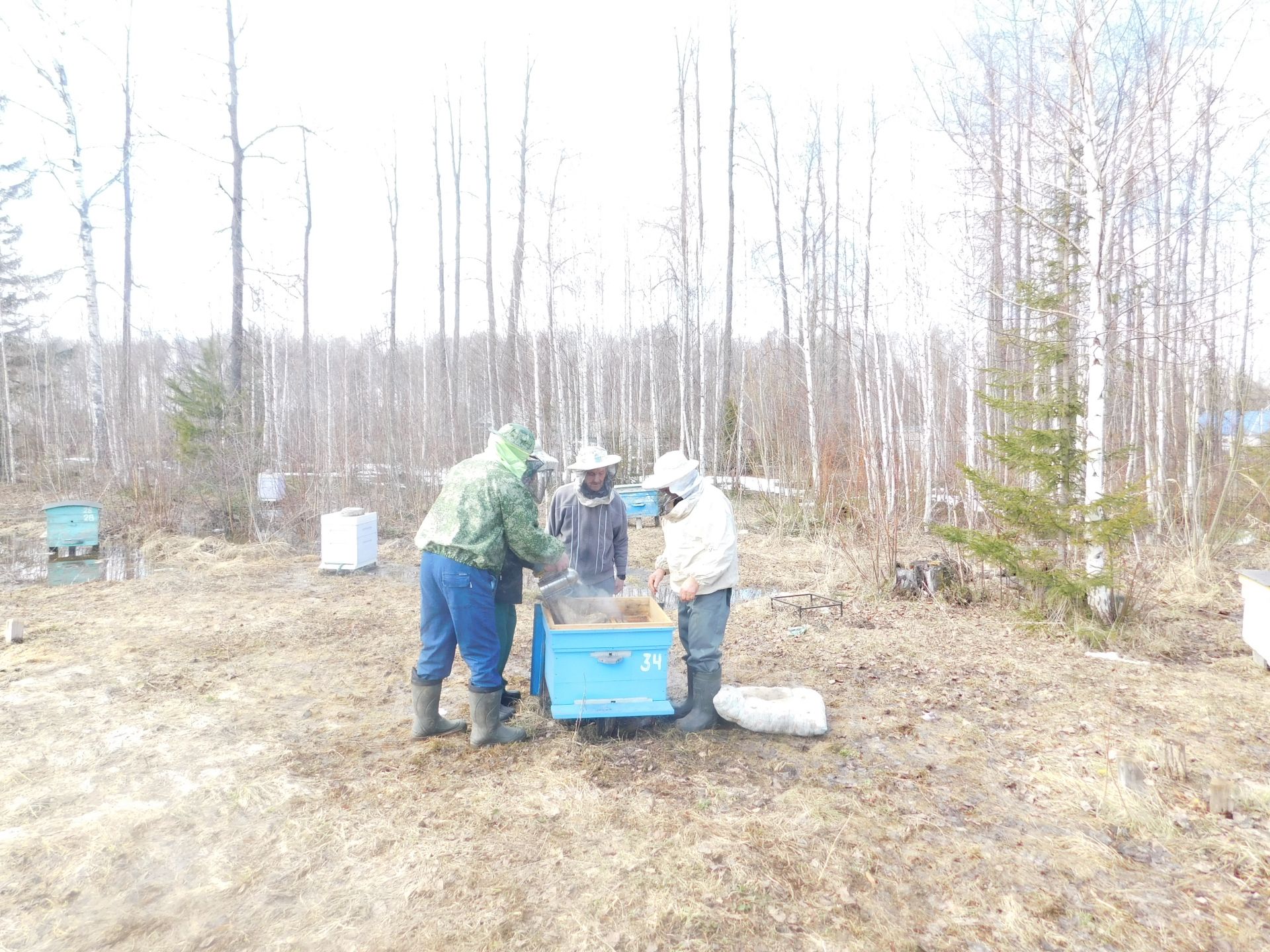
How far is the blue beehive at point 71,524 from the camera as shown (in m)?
11.4

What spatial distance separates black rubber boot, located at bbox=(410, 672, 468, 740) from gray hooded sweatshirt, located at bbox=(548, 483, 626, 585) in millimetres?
1372

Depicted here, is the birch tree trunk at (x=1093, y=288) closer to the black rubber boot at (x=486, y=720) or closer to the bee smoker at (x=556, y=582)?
the bee smoker at (x=556, y=582)

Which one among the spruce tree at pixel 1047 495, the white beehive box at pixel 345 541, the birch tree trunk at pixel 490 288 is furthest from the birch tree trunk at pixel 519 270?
the spruce tree at pixel 1047 495

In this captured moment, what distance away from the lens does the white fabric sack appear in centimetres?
473

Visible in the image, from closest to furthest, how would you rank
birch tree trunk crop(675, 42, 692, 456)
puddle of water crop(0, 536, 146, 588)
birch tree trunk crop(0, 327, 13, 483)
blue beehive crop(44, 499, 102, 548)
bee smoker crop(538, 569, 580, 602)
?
bee smoker crop(538, 569, 580, 602), puddle of water crop(0, 536, 146, 588), blue beehive crop(44, 499, 102, 548), birch tree trunk crop(675, 42, 692, 456), birch tree trunk crop(0, 327, 13, 483)

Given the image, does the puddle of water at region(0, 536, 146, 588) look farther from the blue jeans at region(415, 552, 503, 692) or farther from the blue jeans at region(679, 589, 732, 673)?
the blue jeans at region(679, 589, 732, 673)

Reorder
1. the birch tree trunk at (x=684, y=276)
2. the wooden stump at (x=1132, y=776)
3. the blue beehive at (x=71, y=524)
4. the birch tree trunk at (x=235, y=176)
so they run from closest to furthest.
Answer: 1. the wooden stump at (x=1132, y=776)
2. the blue beehive at (x=71, y=524)
3. the birch tree trunk at (x=235, y=176)
4. the birch tree trunk at (x=684, y=276)

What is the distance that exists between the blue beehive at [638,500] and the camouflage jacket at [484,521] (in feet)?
27.7

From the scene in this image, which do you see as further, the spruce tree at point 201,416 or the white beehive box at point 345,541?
the spruce tree at point 201,416

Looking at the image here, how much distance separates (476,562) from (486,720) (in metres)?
1.00

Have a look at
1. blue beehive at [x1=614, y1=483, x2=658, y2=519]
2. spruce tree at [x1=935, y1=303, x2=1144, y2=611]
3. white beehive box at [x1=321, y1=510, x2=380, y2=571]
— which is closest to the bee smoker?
spruce tree at [x1=935, y1=303, x2=1144, y2=611]

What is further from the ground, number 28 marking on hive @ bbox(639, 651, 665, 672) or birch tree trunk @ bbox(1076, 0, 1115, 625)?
birch tree trunk @ bbox(1076, 0, 1115, 625)

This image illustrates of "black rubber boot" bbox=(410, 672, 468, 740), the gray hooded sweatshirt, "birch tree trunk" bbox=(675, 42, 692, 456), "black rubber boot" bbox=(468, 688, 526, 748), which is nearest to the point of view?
"black rubber boot" bbox=(468, 688, 526, 748)

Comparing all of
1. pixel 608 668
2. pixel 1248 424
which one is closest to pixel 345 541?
pixel 608 668
